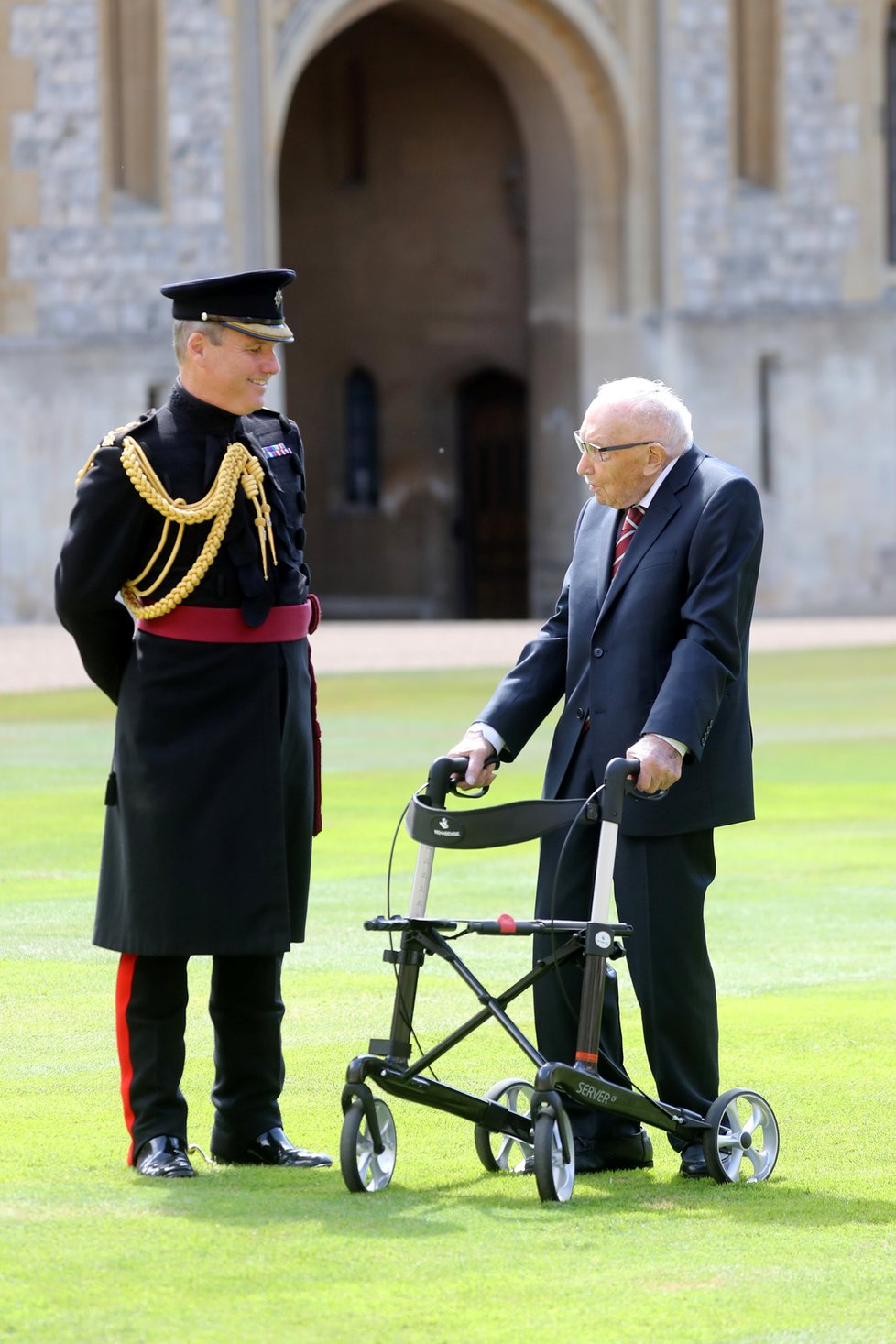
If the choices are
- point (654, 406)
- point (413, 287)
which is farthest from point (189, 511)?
point (413, 287)

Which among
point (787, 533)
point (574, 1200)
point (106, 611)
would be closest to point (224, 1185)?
point (574, 1200)

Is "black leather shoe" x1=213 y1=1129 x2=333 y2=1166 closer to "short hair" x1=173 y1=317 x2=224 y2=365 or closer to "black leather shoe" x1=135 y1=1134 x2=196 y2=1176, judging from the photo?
"black leather shoe" x1=135 y1=1134 x2=196 y2=1176

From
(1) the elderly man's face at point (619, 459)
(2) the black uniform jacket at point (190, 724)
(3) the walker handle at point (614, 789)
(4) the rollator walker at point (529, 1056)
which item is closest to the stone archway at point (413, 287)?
(1) the elderly man's face at point (619, 459)

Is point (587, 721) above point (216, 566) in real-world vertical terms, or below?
below

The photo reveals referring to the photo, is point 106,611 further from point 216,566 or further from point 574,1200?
point 574,1200

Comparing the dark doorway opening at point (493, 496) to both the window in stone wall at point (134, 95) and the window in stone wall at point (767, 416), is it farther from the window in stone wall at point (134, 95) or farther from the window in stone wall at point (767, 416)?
the window in stone wall at point (134, 95)

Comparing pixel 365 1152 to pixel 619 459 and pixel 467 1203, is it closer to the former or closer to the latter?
pixel 467 1203

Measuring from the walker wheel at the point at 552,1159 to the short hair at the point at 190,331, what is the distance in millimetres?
1651

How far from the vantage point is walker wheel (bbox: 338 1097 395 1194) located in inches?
183

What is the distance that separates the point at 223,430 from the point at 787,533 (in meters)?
23.3

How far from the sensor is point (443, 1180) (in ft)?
16.3

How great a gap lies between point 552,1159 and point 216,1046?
841 mm

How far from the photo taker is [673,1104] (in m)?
5.10

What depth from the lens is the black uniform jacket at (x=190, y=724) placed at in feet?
16.5
